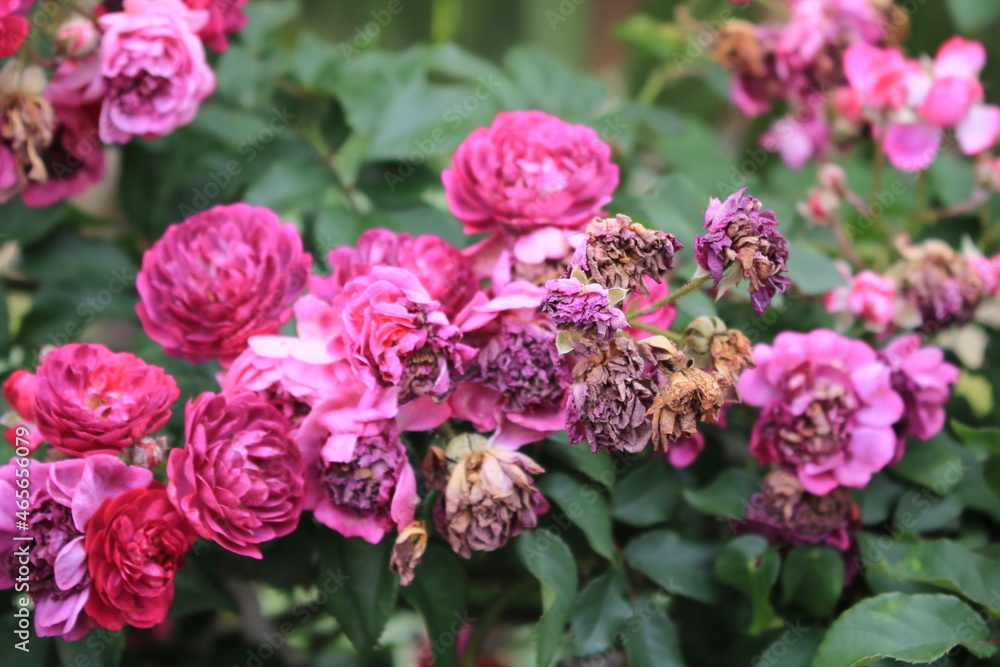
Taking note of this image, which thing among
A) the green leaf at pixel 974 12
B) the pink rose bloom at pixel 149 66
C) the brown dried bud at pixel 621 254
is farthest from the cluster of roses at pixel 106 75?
the green leaf at pixel 974 12

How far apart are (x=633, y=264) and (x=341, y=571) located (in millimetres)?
266

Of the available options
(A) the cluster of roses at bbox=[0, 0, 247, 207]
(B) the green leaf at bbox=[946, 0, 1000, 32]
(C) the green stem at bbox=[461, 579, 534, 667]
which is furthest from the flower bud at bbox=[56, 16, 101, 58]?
(B) the green leaf at bbox=[946, 0, 1000, 32]

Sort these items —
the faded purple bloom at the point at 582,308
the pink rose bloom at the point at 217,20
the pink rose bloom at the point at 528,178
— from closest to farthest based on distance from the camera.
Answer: the faded purple bloom at the point at 582,308 < the pink rose bloom at the point at 528,178 < the pink rose bloom at the point at 217,20

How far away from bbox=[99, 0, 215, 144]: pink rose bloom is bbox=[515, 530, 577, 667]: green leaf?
1.22ft

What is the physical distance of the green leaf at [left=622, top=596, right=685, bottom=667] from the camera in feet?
1.76

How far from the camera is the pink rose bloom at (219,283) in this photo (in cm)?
49

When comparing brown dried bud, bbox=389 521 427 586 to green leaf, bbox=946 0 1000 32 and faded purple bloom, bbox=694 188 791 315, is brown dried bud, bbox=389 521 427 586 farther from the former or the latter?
green leaf, bbox=946 0 1000 32

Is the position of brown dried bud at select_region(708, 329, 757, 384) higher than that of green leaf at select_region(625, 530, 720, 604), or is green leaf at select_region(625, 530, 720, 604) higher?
brown dried bud at select_region(708, 329, 757, 384)

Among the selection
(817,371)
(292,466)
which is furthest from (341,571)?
(817,371)

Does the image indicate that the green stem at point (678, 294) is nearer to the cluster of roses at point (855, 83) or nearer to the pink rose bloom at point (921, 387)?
the pink rose bloom at point (921, 387)

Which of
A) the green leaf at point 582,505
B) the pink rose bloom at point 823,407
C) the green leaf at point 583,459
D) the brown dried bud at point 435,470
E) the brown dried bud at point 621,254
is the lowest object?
the green leaf at point 582,505

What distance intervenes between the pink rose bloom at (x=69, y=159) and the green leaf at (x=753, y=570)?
539 mm

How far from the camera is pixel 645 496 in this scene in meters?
0.57

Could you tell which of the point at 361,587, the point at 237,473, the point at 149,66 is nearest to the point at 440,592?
the point at 361,587
